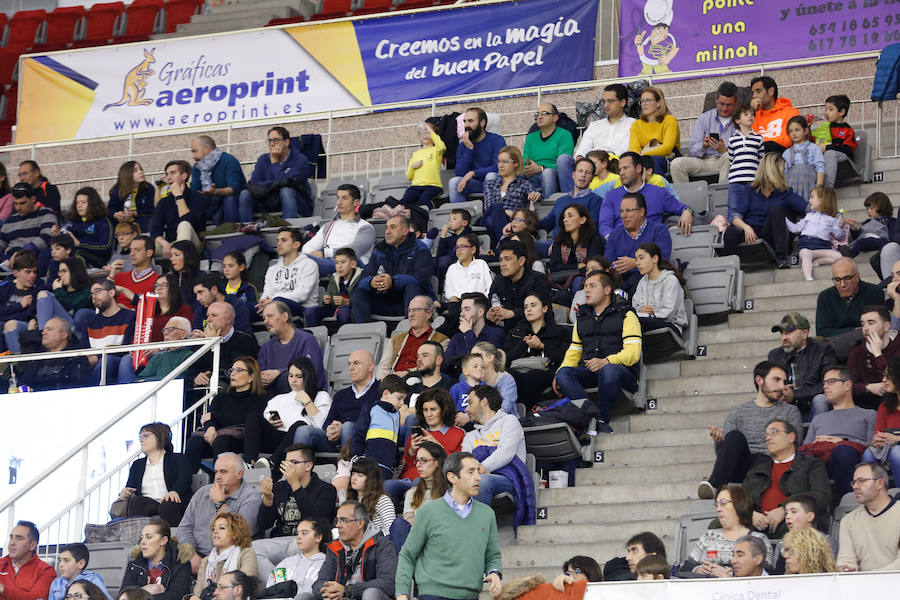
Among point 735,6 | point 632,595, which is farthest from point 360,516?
point 735,6

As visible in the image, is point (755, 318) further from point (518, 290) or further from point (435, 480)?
point (435, 480)

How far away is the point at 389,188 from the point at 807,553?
24.4 feet

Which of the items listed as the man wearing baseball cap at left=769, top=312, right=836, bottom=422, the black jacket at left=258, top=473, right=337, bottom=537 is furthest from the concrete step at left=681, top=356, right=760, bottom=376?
the black jacket at left=258, top=473, right=337, bottom=537

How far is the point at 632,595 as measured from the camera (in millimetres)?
6684

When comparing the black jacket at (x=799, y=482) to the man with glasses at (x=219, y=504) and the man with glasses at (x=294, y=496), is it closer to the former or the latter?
the man with glasses at (x=294, y=496)

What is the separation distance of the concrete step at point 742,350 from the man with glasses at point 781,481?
188cm

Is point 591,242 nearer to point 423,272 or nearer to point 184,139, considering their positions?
point 423,272

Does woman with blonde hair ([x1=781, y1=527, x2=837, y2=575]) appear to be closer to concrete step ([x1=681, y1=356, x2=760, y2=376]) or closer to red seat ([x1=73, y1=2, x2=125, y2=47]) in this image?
concrete step ([x1=681, y1=356, x2=760, y2=376])

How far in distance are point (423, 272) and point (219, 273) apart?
196cm

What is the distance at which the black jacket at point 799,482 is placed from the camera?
26.0ft

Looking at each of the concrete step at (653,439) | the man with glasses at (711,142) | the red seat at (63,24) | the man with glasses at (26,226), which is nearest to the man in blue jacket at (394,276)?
the concrete step at (653,439)

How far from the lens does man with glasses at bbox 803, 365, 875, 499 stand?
324 inches

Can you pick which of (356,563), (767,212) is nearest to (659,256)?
(767,212)

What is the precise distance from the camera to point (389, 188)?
45.4 feet
